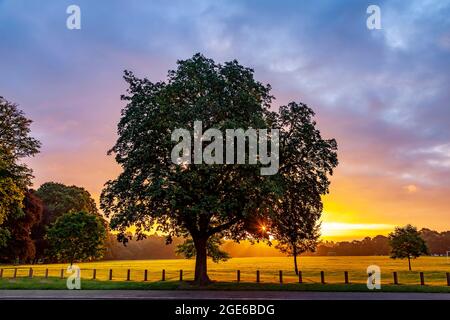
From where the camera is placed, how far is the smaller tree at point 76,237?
142 ft

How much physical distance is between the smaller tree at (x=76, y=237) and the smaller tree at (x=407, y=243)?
128 ft

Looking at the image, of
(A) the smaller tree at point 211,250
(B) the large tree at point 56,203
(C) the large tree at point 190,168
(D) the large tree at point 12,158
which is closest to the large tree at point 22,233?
(B) the large tree at point 56,203

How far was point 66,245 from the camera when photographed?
43.2 metres

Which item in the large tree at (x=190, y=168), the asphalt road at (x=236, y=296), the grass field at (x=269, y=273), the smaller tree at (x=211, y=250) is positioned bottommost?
the grass field at (x=269, y=273)

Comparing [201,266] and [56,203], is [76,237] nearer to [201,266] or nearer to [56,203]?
[201,266]

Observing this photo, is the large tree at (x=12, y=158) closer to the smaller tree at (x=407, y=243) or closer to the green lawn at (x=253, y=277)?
the green lawn at (x=253, y=277)

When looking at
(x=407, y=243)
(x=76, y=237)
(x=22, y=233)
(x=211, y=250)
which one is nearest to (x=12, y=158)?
(x=76, y=237)

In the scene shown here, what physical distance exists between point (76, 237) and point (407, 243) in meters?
42.5

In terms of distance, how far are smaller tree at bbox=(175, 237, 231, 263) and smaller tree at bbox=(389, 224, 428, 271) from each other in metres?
29.0

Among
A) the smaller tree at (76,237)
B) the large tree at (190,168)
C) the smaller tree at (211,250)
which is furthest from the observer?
the smaller tree at (76,237)

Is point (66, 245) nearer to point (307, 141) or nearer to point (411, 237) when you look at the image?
point (307, 141)
